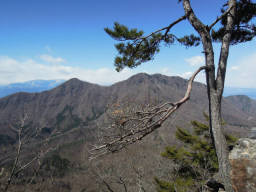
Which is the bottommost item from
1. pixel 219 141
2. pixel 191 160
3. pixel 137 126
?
pixel 191 160

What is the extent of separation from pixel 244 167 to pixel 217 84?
7.05 ft

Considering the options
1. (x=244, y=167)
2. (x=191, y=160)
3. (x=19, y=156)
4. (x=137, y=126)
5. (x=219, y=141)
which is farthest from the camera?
(x=191, y=160)

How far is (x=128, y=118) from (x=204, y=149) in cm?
1379

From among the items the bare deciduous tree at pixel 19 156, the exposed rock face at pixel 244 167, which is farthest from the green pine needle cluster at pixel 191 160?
the bare deciduous tree at pixel 19 156

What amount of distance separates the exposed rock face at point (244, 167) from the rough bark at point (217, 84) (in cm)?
17

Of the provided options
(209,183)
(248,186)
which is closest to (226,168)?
(248,186)

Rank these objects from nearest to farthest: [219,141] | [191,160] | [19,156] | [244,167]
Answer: [244,167], [219,141], [19,156], [191,160]

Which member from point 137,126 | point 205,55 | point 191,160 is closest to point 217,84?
point 205,55

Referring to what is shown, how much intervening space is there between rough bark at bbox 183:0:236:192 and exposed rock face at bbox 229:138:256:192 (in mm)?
168

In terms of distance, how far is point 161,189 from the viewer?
15773mm

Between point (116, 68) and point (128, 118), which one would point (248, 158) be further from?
point (116, 68)

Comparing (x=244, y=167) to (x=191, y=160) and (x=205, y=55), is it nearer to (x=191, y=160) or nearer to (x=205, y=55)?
(x=205, y=55)

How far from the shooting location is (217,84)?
420 cm

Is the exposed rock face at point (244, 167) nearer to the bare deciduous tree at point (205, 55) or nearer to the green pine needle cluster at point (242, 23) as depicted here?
the bare deciduous tree at point (205, 55)
